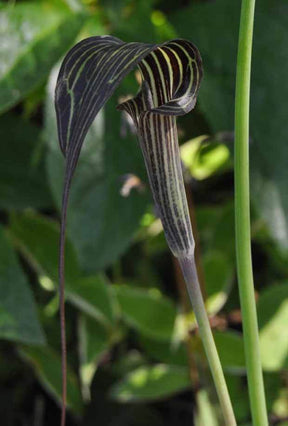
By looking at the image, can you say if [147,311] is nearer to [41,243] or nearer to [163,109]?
[41,243]

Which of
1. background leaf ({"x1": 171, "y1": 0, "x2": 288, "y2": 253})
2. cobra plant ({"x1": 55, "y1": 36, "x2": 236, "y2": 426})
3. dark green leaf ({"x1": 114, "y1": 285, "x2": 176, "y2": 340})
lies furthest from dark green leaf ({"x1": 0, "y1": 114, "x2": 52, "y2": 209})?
cobra plant ({"x1": 55, "y1": 36, "x2": 236, "y2": 426})

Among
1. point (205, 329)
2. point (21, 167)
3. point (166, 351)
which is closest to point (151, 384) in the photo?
point (166, 351)

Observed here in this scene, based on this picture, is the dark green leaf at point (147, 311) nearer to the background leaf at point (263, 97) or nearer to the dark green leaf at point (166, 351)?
the dark green leaf at point (166, 351)

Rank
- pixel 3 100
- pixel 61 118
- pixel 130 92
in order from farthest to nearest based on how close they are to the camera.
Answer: pixel 130 92
pixel 3 100
pixel 61 118

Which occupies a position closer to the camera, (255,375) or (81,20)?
(255,375)

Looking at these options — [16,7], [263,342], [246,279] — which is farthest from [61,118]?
[263,342]

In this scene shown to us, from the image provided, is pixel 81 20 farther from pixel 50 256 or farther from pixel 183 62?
pixel 183 62

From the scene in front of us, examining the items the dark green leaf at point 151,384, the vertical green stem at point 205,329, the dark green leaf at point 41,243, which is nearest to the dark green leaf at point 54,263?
the dark green leaf at point 41,243
